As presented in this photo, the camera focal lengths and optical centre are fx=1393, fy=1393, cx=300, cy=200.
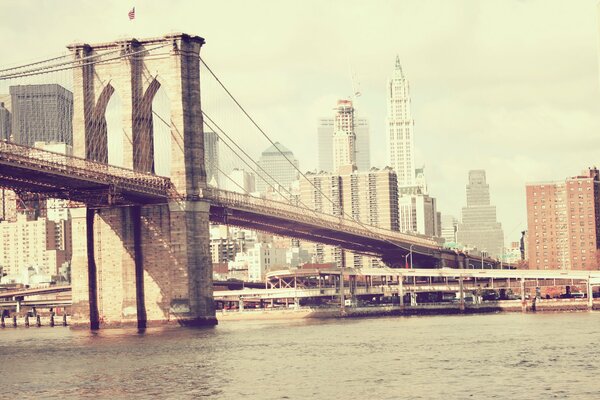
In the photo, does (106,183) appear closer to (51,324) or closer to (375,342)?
(375,342)

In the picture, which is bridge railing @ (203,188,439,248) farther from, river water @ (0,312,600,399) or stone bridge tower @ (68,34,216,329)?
river water @ (0,312,600,399)

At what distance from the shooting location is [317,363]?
72562mm

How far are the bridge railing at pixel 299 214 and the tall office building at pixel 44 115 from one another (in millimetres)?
14182

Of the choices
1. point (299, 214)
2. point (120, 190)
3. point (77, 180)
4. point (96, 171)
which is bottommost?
point (299, 214)

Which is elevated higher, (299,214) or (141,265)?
(299,214)

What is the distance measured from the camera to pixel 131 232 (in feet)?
367

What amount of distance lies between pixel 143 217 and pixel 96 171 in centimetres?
1259

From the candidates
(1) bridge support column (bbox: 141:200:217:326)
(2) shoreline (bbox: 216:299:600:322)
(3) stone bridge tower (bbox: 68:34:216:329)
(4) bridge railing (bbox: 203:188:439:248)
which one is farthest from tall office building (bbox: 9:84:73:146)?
(2) shoreline (bbox: 216:299:600:322)

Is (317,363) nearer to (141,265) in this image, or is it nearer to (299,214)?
(141,265)

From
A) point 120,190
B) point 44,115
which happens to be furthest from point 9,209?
point 120,190

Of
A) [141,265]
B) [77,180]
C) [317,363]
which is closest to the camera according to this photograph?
[317,363]

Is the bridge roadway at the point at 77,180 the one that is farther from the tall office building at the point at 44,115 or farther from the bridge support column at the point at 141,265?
the tall office building at the point at 44,115

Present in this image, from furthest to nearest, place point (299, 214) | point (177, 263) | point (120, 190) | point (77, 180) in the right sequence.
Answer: point (299, 214)
point (177, 263)
point (120, 190)
point (77, 180)

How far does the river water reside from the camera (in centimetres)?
5928
